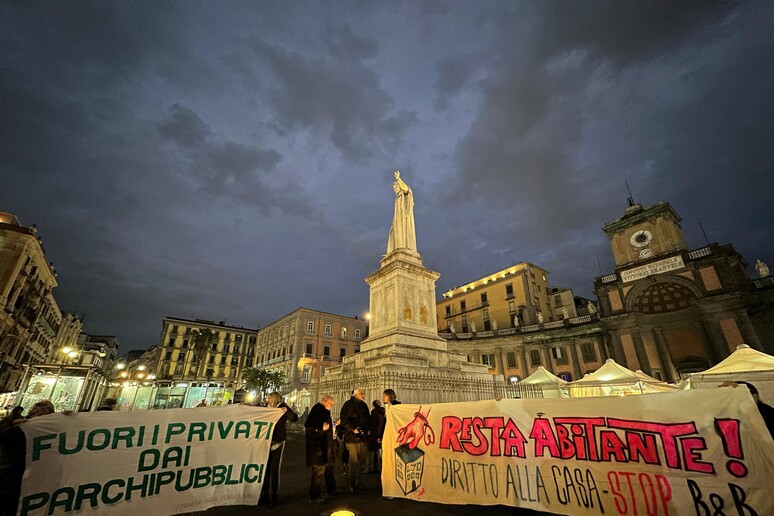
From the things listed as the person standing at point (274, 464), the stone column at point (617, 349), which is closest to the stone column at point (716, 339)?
the stone column at point (617, 349)

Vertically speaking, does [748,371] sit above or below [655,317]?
below

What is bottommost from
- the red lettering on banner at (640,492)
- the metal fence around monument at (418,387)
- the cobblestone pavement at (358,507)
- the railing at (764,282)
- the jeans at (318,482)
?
the cobblestone pavement at (358,507)

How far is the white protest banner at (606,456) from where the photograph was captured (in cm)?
339

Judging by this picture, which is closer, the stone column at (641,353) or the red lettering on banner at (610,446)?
the red lettering on banner at (610,446)

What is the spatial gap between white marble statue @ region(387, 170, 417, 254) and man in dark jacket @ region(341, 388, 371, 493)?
1048cm

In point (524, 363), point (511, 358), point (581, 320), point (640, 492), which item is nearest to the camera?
point (640, 492)

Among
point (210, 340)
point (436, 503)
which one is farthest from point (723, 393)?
point (210, 340)

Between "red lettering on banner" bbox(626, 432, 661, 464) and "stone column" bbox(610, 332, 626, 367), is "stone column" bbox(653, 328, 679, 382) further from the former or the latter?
"red lettering on banner" bbox(626, 432, 661, 464)

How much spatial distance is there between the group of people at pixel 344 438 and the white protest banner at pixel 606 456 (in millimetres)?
1436

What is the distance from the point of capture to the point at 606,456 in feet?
13.0

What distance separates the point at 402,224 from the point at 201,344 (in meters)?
53.3

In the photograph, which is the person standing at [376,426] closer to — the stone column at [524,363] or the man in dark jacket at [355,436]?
the man in dark jacket at [355,436]

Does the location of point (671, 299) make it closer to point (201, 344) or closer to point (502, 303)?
point (502, 303)

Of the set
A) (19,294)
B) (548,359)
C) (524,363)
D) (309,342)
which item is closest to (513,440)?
(548,359)
